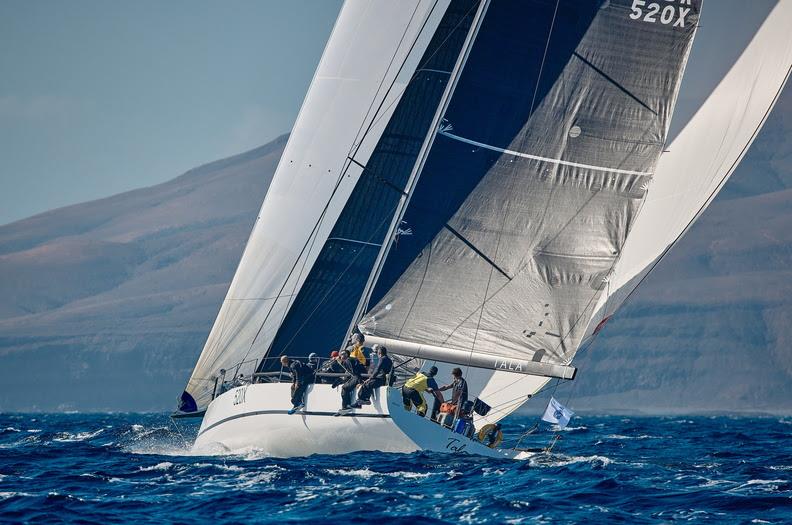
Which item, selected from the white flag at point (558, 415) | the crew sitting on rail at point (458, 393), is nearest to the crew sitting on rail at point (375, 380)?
the crew sitting on rail at point (458, 393)

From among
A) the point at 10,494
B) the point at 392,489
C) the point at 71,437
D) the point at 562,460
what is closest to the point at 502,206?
the point at 562,460

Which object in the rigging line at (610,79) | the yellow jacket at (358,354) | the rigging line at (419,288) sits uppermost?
the rigging line at (610,79)

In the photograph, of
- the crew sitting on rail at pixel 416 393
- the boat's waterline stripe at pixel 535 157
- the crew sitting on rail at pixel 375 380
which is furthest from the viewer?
the boat's waterline stripe at pixel 535 157

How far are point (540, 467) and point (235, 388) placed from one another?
5006 mm

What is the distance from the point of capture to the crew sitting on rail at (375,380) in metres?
17.1

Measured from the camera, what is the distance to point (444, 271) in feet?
62.0

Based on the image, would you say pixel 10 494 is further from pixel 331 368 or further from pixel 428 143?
pixel 428 143

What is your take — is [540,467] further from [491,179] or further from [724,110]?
[724,110]

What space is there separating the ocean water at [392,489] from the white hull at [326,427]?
0.22 metres

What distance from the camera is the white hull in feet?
56.0

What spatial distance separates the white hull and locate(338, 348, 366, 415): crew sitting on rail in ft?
0.43

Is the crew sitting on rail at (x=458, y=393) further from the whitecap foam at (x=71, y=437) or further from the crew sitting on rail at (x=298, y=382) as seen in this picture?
the whitecap foam at (x=71, y=437)

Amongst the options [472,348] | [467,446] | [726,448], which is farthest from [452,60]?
[726,448]

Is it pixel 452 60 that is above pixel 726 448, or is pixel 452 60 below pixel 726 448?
above
